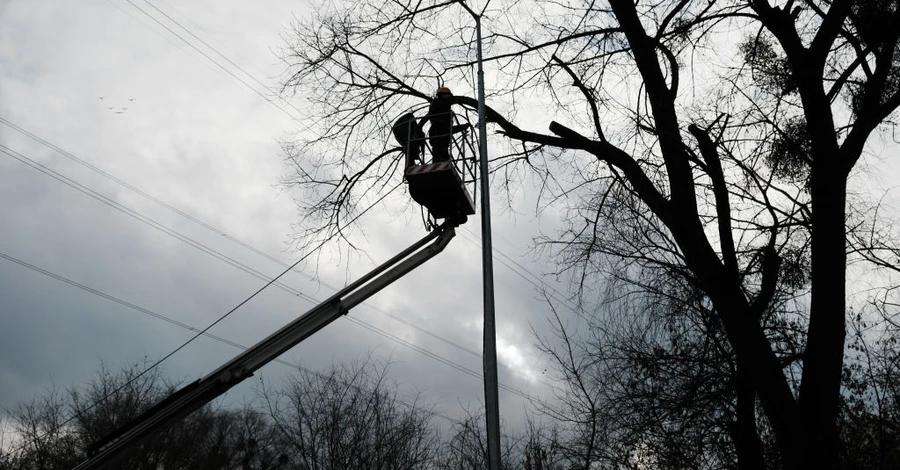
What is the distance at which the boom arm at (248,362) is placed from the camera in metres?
5.97

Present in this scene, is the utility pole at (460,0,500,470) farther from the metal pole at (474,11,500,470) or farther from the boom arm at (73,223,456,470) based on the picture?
the boom arm at (73,223,456,470)

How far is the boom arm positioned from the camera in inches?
235

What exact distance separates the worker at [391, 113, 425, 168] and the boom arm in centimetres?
105

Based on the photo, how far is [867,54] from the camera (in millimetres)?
7438

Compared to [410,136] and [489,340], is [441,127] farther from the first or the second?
[489,340]

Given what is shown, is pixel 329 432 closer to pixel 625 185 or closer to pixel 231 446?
pixel 625 185

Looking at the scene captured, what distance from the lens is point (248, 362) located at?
6438 millimetres

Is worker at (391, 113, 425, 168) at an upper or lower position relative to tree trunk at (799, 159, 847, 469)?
upper

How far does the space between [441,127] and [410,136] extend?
0.49 metres

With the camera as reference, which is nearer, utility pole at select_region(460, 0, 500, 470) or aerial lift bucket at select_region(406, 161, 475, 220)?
utility pole at select_region(460, 0, 500, 470)

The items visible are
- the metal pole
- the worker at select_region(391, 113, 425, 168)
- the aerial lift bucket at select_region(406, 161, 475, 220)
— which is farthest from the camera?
the worker at select_region(391, 113, 425, 168)

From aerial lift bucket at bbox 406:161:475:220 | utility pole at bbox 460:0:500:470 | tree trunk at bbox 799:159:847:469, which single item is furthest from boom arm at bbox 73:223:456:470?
tree trunk at bbox 799:159:847:469

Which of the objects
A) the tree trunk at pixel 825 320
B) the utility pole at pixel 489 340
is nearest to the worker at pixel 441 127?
the utility pole at pixel 489 340

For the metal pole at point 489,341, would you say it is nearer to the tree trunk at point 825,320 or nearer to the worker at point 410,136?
the worker at point 410,136
